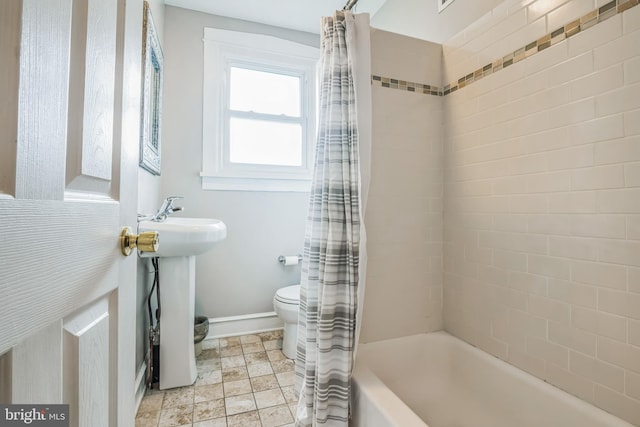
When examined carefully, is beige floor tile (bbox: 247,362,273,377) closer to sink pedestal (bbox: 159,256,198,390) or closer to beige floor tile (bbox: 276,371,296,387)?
beige floor tile (bbox: 276,371,296,387)

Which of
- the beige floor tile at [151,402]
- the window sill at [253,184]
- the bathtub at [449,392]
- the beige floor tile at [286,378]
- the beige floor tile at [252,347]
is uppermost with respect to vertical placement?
the window sill at [253,184]

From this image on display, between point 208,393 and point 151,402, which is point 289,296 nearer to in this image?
point 208,393

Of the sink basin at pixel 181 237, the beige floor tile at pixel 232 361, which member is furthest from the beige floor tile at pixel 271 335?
the sink basin at pixel 181 237

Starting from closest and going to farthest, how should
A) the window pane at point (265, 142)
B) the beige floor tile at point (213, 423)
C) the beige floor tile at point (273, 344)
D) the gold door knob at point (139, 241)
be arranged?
the gold door knob at point (139, 241), the beige floor tile at point (213, 423), the beige floor tile at point (273, 344), the window pane at point (265, 142)

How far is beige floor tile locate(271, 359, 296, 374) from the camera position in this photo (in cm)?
181

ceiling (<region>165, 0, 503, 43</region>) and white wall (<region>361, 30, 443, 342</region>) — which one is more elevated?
ceiling (<region>165, 0, 503, 43</region>)

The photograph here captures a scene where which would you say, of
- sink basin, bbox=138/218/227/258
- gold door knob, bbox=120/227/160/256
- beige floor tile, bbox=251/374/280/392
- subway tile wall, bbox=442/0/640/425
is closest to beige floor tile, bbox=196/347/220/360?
beige floor tile, bbox=251/374/280/392

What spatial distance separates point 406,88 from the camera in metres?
1.41

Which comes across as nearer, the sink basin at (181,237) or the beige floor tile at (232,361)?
the sink basin at (181,237)

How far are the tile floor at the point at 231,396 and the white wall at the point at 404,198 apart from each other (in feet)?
2.08

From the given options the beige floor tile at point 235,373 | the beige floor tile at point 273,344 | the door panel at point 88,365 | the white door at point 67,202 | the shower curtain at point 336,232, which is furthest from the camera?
the beige floor tile at point 273,344

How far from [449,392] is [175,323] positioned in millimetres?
1451

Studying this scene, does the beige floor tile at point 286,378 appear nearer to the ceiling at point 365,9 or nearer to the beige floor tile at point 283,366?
the beige floor tile at point 283,366

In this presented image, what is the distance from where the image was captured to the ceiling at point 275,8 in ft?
7.08
